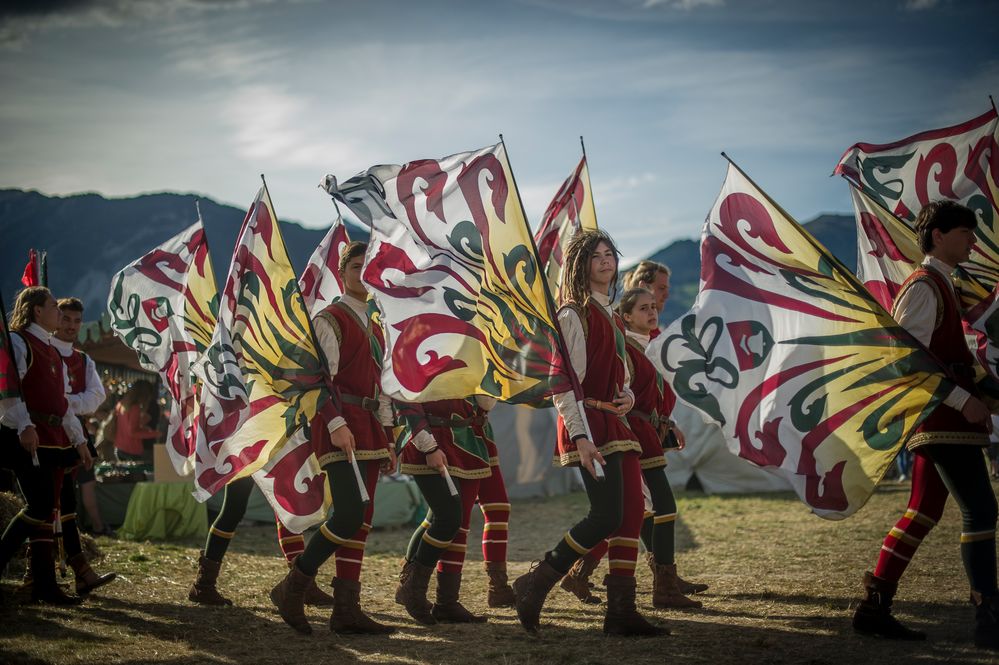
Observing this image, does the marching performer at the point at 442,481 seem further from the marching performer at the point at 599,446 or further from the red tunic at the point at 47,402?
the red tunic at the point at 47,402

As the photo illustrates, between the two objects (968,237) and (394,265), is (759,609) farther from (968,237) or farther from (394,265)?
(394,265)

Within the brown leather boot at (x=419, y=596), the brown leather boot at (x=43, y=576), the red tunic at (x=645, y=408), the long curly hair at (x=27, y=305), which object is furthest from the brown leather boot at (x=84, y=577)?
the red tunic at (x=645, y=408)

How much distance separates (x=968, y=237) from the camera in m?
4.27

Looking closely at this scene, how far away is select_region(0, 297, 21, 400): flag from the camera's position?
5.20 meters

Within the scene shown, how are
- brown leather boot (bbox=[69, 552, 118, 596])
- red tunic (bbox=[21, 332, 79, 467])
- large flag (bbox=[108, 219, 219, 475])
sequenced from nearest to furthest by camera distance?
1. red tunic (bbox=[21, 332, 79, 467])
2. brown leather boot (bbox=[69, 552, 118, 596])
3. large flag (bbox=[108, 219, 219, 475])

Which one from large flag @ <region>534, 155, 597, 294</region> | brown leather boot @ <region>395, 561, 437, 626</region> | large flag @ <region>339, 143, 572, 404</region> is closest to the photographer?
large flag @ <region>339, 143, 572, 404</region>

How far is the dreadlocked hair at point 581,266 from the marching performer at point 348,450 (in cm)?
119

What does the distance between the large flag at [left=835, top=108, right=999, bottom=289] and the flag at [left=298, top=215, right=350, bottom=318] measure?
12.6 ft

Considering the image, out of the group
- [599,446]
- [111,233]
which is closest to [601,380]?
[599,446]

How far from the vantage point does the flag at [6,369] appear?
5.20m

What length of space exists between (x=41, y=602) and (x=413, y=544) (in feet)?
7.51

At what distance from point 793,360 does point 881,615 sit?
126 centimetres

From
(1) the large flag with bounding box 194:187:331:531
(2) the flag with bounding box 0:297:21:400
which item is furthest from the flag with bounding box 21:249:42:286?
(1) the large flag with bounding box 194:187:331:531

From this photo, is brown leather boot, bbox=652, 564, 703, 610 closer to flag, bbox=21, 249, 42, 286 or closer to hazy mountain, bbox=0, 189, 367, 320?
flag, bbox=21, 249, 42, 286
